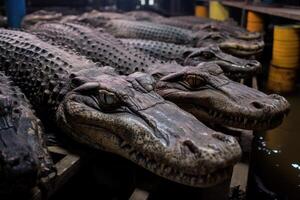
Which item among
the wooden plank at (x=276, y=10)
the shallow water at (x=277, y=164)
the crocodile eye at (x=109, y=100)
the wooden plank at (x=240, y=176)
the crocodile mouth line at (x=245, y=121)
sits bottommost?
the shallow water at (x=277, y=164)

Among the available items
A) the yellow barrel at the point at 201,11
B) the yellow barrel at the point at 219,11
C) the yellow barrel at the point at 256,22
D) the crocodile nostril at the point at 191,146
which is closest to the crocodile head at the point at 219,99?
the crocodile nostril at the point at 191,146

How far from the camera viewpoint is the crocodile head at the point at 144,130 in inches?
79.4

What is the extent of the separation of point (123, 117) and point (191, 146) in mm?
570

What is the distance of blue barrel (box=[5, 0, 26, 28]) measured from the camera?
5.98 m

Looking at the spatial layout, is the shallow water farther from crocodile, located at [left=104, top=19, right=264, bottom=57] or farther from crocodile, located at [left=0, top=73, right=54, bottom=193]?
crocodile, located at [left=0, top=73, right=54, bottom=193]

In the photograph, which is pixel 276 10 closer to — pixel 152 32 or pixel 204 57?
pixel 152 32

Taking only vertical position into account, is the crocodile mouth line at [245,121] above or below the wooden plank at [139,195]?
above

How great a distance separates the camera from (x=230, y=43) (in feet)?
18.7

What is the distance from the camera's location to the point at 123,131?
7.73 ft

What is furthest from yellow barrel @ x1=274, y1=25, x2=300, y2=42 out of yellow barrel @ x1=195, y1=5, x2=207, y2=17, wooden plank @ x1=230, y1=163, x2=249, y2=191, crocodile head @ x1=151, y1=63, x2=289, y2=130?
yellow barrel @ x1=195, y1=5, x2=207, y2=17

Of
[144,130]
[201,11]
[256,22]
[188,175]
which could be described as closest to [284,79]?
[256,22]

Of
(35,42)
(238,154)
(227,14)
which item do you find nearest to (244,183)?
(238,154)

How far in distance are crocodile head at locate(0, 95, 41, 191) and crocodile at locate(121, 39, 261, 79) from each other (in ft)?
8.59

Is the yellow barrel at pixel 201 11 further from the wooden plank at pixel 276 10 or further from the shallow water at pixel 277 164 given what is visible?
the shallow water at pixel 277 164
